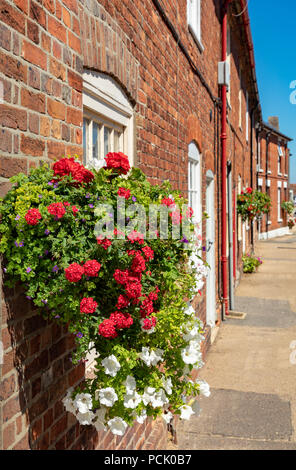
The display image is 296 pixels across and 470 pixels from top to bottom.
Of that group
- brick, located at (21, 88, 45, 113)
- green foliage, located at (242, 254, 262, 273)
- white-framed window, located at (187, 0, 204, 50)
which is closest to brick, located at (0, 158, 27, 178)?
brick, located at (21, 88, 45, 113)

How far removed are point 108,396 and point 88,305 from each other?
1.38 feet

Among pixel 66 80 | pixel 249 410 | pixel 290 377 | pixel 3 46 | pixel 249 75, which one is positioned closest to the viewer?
pixel 3 46

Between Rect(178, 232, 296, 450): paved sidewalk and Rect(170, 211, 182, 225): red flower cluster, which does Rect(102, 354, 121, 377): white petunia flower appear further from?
Rect(178, 232, 296, 450): paved sidewalk

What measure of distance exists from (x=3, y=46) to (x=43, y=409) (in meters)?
1.54

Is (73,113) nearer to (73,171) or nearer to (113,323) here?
(73,171)

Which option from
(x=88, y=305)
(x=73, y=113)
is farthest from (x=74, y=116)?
(x=88, y=305)

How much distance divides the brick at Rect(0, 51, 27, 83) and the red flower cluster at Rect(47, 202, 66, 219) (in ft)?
1.80

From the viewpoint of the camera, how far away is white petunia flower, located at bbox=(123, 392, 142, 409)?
1762 mm

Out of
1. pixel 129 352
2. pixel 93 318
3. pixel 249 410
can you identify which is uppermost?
pixel 93 318

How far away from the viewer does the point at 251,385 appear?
5.12 metres

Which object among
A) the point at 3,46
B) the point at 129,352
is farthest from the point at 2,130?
the point at 129,352

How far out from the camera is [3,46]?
166 centimetres
